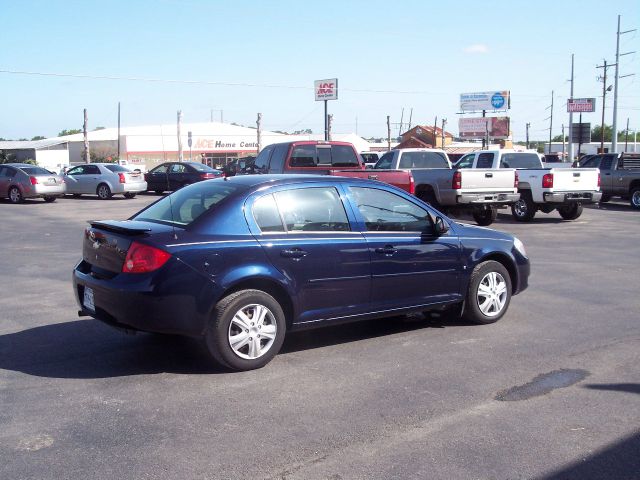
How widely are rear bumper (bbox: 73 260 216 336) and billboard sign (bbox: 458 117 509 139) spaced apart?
64.1 m

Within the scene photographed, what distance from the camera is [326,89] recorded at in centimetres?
5019

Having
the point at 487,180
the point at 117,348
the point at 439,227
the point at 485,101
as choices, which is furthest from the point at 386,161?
the point at 485,101

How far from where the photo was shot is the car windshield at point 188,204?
19.4 feet

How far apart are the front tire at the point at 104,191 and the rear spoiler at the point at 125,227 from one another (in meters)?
22.5

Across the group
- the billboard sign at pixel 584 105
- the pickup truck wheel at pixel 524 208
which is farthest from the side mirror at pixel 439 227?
the billboard sign at pixel 584 105

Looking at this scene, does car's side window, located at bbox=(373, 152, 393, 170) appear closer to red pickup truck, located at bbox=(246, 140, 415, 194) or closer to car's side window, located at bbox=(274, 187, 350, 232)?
red pickup truck, located at bbox=(246, 140, 415, 194)

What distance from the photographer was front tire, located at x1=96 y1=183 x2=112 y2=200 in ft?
90.7

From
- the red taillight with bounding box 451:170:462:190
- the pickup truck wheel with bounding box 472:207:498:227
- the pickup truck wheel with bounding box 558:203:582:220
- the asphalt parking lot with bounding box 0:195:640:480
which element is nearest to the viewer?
the asphalt parking lot with bounding box 0:195:640:480

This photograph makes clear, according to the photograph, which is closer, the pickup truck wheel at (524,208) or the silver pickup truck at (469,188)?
the silver pickup truck at (469,188)

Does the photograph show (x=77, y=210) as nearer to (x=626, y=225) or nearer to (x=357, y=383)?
(x=626, y=225)

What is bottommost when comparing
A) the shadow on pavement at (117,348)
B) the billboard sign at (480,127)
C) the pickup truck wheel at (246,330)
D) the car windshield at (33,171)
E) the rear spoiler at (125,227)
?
the shadow on pavement at (117,348)

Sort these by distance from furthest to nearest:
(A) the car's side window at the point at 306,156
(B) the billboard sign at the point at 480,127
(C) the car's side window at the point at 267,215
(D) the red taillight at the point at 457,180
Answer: (B) the billboard sign at the point at 480,127, (D) the red taillight at the point at 457,180, (A) the car's side window at the point at 306,156, (C) the car's side window at the point at 267,215

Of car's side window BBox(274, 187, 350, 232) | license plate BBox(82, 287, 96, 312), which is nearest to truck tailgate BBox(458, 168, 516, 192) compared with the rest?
car's side window BBox(274, 187, 350, 232)

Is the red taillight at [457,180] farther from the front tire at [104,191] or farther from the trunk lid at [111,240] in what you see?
the front tire at [104,191]
